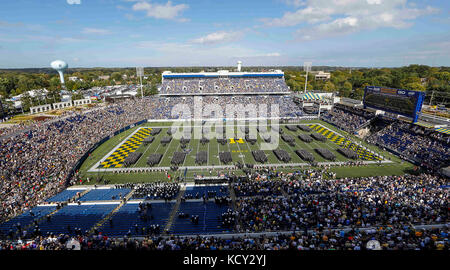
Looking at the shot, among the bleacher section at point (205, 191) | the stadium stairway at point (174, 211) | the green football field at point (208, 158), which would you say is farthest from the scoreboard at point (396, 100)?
the stadium stairway at point (174, 211)

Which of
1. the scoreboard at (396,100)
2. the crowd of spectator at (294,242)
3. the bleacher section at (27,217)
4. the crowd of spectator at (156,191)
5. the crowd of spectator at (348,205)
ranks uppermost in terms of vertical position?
the scoreboard at (396,100)

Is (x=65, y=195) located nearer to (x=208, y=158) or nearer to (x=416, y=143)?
(x=208, y=158)

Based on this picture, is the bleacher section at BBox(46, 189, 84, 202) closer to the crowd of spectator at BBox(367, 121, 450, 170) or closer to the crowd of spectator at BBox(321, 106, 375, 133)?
the crowd of spectator at BBox(367, 121, 450, 170)

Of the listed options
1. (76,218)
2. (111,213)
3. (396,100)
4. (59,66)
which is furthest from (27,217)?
(59,66)

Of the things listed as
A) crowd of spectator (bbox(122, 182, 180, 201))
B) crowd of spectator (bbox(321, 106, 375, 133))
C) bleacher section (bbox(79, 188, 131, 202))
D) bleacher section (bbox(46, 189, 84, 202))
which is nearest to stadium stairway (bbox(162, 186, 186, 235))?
crowd of spectator (bbox(122, 182, 180, 201))

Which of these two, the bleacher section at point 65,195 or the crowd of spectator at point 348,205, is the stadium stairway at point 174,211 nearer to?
the crowd of spectator at point 348,205

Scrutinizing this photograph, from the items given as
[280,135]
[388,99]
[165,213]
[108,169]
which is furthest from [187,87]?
[165,213]
